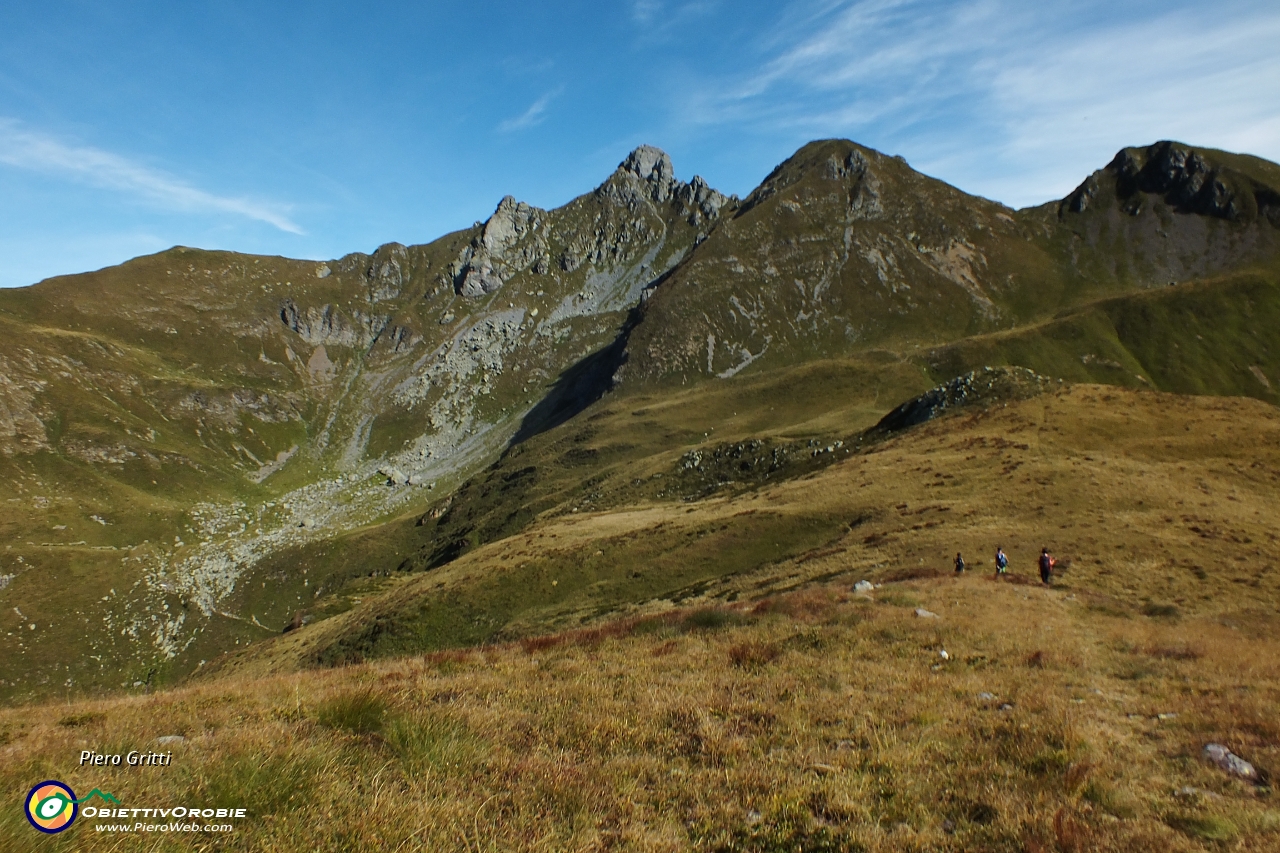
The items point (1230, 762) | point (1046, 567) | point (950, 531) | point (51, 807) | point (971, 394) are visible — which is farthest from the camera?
point (971, 394)

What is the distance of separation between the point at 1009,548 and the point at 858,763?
30.9 metres

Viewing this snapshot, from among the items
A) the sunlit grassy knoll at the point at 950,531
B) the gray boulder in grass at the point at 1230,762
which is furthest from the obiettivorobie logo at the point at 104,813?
the sunlit grassy knoll at the point at 950,531

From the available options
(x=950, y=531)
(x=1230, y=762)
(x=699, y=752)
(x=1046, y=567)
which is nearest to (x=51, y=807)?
(x=699, y=752)

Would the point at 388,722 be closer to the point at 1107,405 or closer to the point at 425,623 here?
the point at 425,623

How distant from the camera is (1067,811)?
6.48 m

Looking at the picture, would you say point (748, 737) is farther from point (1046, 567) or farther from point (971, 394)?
point (971, 394)

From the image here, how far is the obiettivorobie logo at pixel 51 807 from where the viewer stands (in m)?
4.93

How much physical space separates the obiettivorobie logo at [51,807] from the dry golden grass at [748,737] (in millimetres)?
120

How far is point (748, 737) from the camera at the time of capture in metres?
9.05

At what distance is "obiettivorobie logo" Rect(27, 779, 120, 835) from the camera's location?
4934 mm

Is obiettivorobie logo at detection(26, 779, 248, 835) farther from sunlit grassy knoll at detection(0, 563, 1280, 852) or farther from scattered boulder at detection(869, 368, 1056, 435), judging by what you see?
scattered boulder at detection(869, 368, 1056, 435)

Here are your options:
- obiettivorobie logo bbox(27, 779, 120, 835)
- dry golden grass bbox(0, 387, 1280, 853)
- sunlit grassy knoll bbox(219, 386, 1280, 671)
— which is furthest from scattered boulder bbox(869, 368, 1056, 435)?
obiettivorobie logo bbox(27, 779, 120, 835)

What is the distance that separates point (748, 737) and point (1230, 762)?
6.15m

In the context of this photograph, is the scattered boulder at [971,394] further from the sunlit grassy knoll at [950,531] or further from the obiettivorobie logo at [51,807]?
the obiettivorobie logo at [51,807]
